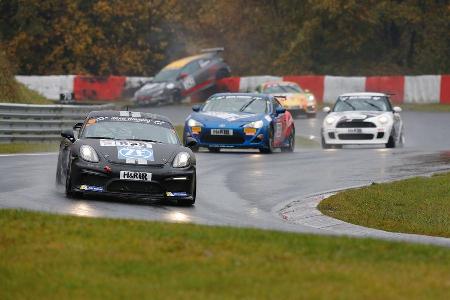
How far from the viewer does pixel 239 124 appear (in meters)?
26.9

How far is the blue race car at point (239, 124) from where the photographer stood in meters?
26.8

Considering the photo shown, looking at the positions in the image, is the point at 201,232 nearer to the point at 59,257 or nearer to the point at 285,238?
the point at 285,238

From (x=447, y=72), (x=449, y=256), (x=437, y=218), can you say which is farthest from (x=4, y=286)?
(x=447, y=72)

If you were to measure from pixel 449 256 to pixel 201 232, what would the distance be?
2067mm

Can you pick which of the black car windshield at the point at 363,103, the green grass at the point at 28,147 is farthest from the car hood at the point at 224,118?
the black car windshield at the point at 363,103

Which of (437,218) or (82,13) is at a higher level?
(82,13)

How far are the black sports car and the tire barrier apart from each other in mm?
30860

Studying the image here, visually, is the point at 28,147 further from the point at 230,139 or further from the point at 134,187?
the point at 134,187

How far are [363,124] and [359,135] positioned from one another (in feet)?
1.02

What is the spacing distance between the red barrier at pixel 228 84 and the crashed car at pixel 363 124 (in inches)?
789

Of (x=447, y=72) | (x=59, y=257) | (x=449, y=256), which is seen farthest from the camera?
(x=447, y=72)

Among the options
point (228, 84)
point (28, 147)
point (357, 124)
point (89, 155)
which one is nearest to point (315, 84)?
point (228, 84)

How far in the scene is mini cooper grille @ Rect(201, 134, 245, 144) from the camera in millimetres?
26766

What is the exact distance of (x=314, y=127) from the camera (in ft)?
131
